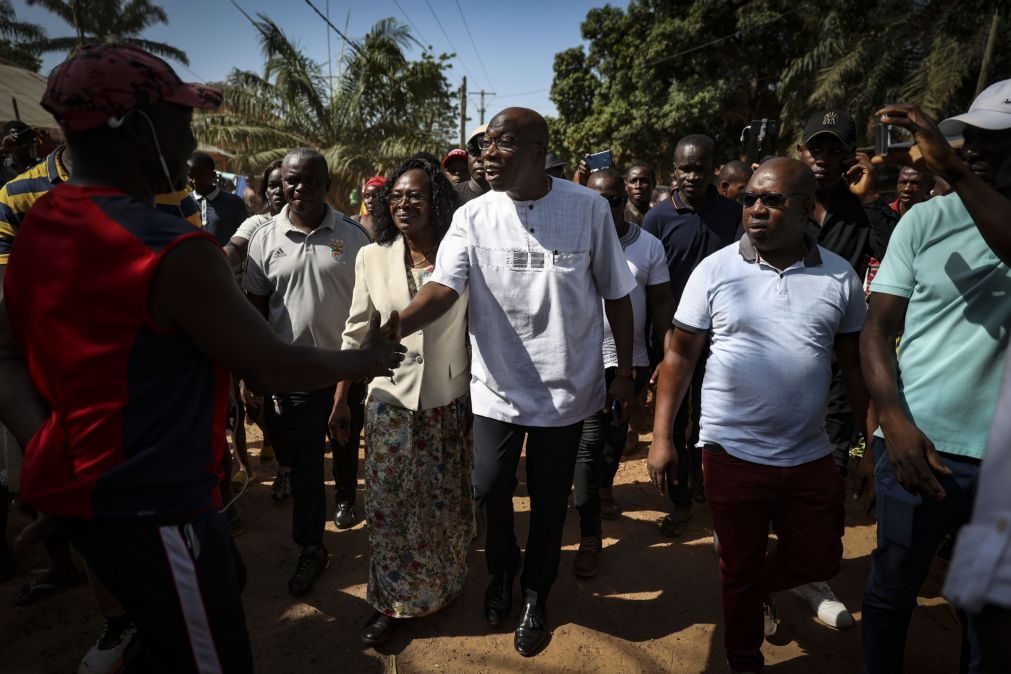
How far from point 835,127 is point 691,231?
39.8 inches

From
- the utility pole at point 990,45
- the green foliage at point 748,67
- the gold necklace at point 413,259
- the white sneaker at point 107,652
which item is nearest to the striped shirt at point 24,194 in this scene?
the gold necklace at point 413,259

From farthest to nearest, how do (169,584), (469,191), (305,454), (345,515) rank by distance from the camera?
(469,191) → (345,515) → (305,454) → (169,584)

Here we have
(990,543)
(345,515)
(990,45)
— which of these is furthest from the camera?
(990,45)

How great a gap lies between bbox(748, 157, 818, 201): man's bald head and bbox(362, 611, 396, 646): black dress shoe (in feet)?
8.26

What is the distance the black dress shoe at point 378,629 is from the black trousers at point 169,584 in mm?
1395

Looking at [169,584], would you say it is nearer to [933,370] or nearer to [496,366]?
[496,366]

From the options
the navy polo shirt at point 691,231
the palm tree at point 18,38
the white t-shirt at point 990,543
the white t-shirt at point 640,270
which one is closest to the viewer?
the white t-shirt at point 990,543

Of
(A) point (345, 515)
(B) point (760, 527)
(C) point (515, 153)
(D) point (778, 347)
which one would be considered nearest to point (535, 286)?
(C) point (515, 153)

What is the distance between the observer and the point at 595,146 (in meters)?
21.7

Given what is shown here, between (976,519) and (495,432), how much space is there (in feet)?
6.27

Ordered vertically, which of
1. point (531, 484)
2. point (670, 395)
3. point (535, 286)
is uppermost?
point (535, 286)

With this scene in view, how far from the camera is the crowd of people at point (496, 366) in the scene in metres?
1.41

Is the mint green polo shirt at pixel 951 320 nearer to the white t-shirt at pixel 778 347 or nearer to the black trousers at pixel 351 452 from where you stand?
the white t-shirt at pixel 778 347

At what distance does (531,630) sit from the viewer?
287 centimetres
